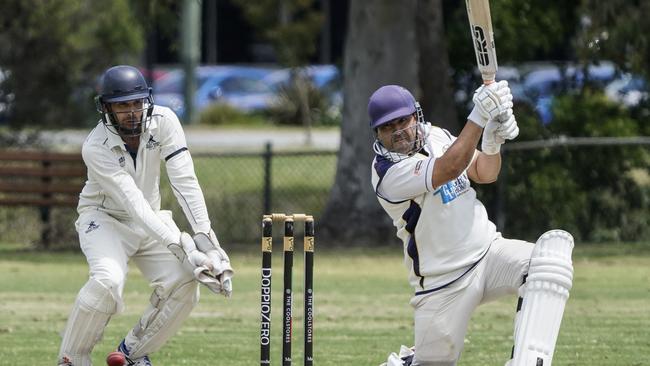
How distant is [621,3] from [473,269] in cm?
876

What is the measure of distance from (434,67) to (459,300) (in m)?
11.0

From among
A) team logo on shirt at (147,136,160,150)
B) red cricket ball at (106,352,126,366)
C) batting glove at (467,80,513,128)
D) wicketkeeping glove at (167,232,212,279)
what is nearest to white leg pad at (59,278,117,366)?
red cricket ball at (106,352,126,366)

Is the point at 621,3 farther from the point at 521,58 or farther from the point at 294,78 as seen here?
the point at 294,78

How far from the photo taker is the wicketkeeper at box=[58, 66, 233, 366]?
320 inches

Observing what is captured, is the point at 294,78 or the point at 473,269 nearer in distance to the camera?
the point at 473,269

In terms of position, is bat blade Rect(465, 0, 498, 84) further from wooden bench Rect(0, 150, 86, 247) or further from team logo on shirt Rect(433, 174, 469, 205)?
wooden bench Rect(0, 150, 86, 247)

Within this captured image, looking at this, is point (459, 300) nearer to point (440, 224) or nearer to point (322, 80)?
point (440, 224)

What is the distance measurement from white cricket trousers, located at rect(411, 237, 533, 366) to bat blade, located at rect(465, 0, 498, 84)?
0.97 metres

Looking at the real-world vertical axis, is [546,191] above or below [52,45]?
below

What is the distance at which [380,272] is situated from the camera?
50.6 feet

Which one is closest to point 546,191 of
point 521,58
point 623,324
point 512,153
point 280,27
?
point 512,153

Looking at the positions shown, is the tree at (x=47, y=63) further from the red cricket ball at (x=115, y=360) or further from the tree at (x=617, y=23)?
the red cricket ball at (x=115, y=360)

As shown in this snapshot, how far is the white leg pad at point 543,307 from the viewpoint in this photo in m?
6.98

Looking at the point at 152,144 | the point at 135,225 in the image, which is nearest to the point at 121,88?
the point at 152,144
